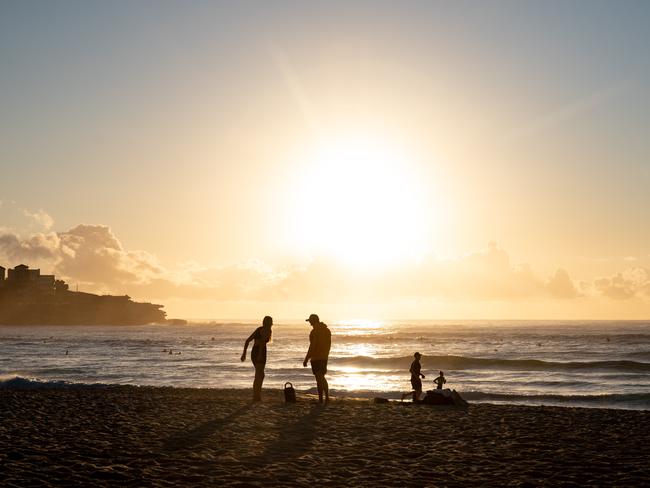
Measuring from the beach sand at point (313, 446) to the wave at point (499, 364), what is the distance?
116 ft

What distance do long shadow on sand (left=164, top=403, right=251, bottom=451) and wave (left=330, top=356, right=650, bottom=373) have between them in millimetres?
40047

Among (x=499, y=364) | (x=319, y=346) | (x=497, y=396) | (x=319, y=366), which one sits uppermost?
(x=319, y=346)

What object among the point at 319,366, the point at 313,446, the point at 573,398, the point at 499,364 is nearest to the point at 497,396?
the point at 573,398

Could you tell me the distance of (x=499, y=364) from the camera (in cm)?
5428

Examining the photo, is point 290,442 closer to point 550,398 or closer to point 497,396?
point 497,396

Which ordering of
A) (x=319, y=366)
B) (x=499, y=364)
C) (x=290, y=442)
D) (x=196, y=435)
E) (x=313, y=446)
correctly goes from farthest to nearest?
(x=499, y=364), (x=319, y=366), (x=196, y=435), (x=290, y=442), (x=313, y=446)

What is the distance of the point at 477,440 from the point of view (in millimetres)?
11547

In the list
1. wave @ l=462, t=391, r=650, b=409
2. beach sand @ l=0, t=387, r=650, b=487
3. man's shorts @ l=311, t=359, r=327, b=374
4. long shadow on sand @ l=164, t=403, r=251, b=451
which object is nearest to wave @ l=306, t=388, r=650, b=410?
wave @ l=462, t=391, r=650, b=409

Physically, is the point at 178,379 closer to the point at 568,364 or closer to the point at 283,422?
the point at 283,422

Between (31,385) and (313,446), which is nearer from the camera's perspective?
(313,446)

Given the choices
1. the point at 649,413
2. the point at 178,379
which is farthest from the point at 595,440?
the point at 178,379

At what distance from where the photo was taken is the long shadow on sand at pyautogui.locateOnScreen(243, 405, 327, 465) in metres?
9.48

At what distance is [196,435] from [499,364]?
46884 mm

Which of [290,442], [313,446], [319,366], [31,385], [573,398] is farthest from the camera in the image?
[573,398]
